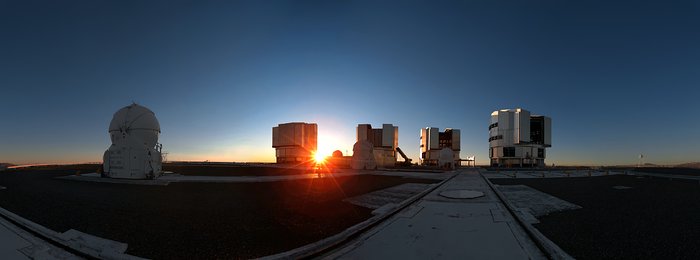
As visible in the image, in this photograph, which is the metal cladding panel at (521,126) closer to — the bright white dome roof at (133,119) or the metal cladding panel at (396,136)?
the metal cladding panel at (396,136)

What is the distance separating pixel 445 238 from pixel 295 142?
69.6 meters

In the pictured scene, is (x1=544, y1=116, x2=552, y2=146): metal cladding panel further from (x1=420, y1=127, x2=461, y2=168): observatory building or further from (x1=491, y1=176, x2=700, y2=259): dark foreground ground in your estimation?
(x1=491, y1=176, x2=700, y2=259): dark foreground ground

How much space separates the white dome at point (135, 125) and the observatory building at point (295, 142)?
48369 mm

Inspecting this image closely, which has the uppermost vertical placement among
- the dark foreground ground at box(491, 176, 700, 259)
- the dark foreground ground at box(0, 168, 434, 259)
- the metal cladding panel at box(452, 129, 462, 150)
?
the metal cladding panel at box(452, 129, 462, 150)

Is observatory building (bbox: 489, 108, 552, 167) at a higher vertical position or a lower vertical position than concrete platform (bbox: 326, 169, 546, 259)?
higher

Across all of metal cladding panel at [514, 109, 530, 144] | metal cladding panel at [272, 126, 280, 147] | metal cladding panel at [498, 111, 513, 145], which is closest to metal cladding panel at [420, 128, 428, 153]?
metal cladding panel at [498, 111, 513, 145]

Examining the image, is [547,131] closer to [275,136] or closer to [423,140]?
[423,140]

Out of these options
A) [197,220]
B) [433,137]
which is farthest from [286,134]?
[197,220]

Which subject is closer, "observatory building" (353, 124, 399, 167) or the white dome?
the white dome

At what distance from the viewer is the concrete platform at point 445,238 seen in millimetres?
5191

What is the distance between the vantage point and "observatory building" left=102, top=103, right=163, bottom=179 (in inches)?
879

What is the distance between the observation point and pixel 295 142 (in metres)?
73.9

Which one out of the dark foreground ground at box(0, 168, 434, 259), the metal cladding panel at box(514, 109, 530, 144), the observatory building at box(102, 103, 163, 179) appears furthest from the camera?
the metal cladding panel at box(514, 109, 530, 144)

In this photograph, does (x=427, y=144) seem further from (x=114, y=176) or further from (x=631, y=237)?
(x=631, y=237)
